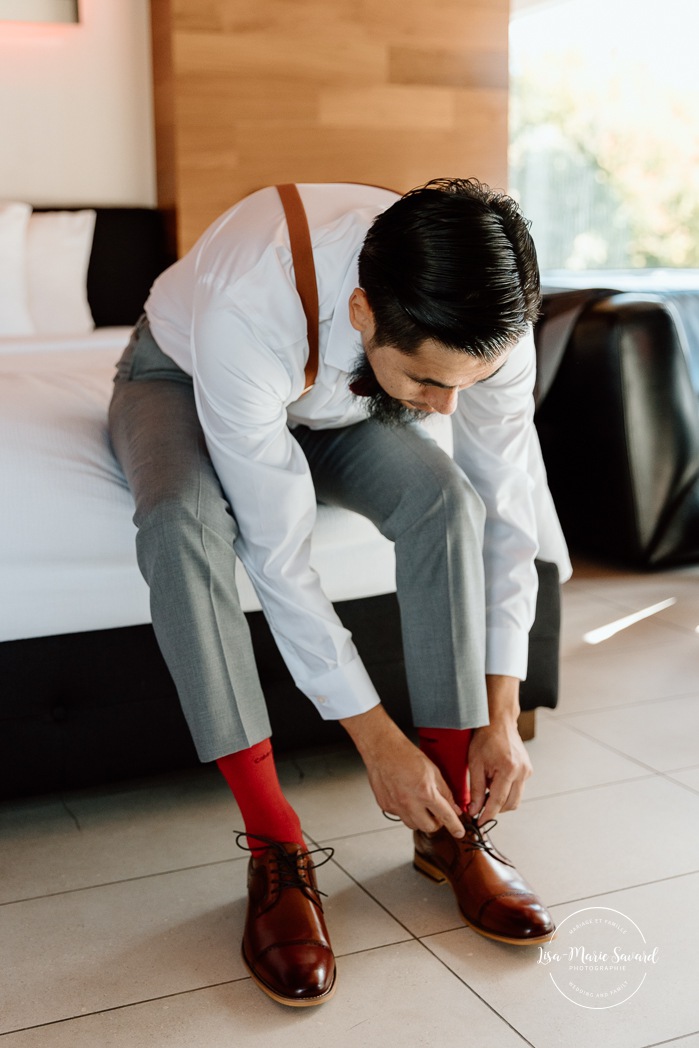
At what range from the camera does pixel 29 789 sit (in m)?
1.69

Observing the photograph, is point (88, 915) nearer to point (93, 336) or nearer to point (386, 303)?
point (386, 303)

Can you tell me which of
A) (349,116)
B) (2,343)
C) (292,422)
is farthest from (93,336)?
(292,422)

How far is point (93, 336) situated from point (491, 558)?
7.16 feet

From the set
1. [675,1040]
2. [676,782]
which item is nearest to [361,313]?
[675,1040]

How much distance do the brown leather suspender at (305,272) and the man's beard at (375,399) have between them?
0.20 ft

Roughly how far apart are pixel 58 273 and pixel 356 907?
2856mm

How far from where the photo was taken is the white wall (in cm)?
403

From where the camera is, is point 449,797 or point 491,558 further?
point 491,558

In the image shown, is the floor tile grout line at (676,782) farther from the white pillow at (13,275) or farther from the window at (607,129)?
the window at (607,129)

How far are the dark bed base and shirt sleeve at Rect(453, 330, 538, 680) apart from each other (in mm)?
335

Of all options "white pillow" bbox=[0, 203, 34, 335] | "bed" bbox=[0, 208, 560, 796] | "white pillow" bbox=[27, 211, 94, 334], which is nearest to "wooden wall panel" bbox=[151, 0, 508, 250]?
"white pillow" bbox=[27, 211, 94, 334]

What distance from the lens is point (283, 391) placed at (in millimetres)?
→ 1444

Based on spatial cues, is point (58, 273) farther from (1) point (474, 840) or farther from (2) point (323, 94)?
(1) point (474, 840)

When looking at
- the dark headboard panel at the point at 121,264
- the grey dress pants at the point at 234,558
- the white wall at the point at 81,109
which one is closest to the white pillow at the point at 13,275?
the dark headboard panel at the point at 121,264
